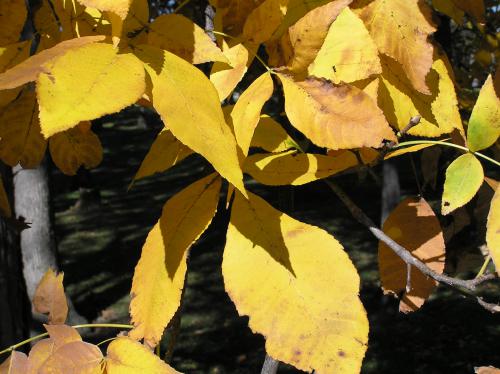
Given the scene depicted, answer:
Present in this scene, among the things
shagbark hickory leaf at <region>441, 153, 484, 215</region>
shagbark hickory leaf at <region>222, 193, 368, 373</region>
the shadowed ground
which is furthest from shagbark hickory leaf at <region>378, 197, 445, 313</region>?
the shadowed ground

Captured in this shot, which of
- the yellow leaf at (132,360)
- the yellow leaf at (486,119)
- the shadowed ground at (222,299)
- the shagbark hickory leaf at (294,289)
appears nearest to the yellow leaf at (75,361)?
the yellow leaf at (132,360)

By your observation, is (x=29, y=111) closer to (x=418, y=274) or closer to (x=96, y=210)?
(x=418, y=274)

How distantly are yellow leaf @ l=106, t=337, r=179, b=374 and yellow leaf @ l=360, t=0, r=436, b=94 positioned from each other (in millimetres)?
313

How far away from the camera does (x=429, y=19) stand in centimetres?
54

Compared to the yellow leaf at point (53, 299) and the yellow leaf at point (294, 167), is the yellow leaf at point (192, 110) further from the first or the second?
the yellow leaf at point (53, 299)

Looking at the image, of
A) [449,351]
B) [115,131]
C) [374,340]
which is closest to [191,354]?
[374,340]

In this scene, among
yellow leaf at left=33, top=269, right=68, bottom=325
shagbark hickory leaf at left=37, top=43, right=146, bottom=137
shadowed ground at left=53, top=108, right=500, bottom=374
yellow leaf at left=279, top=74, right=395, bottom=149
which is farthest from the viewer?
shadowed ground at left=53, top=108, right=500, bottom=374

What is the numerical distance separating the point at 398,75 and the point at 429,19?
0.06m

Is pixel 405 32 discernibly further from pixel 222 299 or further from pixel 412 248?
pixel 222 299

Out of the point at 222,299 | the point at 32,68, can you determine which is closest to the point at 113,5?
the point at 32,68

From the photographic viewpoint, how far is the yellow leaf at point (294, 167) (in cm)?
48

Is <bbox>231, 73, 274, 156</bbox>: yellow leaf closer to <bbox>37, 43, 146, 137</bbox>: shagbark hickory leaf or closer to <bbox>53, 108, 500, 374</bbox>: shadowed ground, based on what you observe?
<bbox>37, 43, 146, 137</bbox>: shagbark hickory leaf

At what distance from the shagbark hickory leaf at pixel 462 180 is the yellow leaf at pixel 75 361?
0.34 meters

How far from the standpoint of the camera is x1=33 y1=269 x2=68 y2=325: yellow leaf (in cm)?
74
